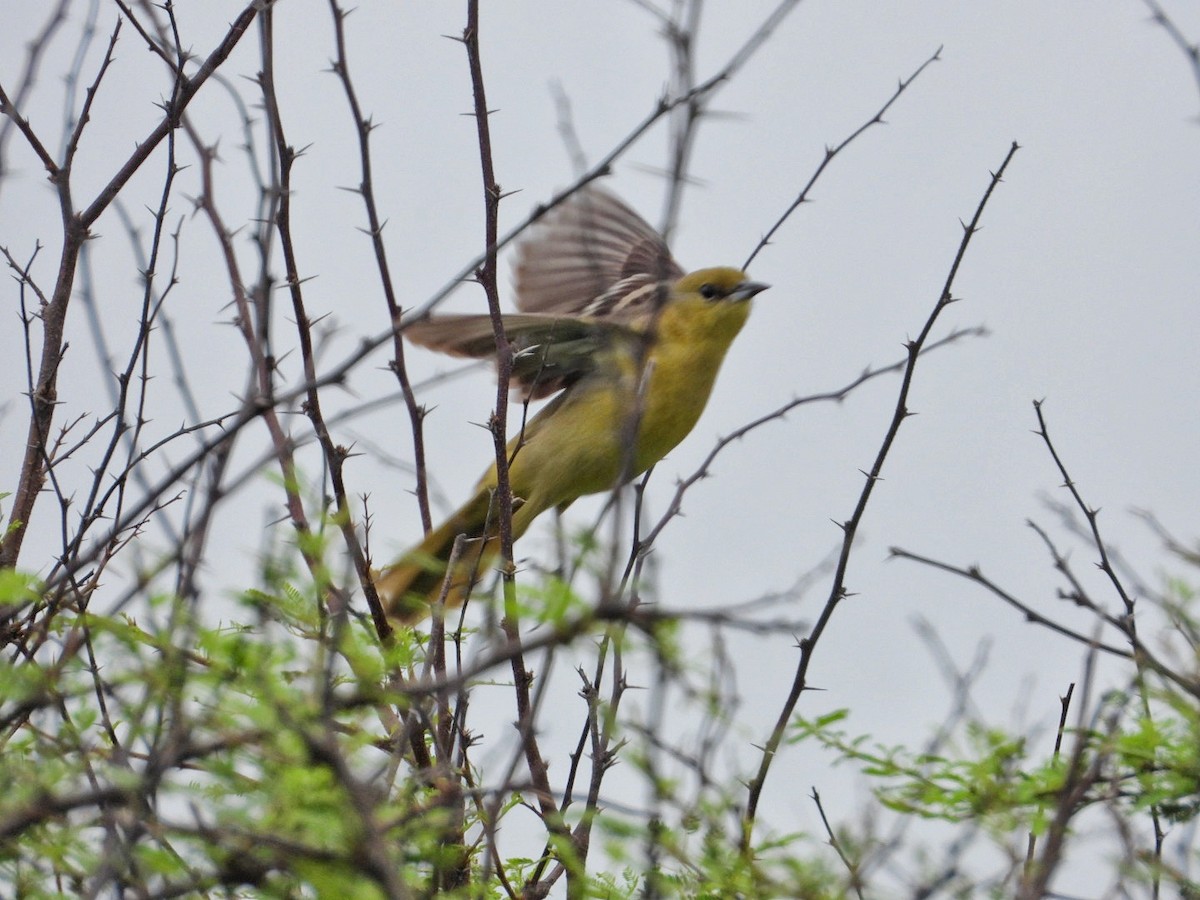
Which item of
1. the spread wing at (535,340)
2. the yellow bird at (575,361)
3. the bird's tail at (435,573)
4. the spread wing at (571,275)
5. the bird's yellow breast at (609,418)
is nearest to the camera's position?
the bird's tail at (435,573)

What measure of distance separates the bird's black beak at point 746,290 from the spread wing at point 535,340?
0.69 metres

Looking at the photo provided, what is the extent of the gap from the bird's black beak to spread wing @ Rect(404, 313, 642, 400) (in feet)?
2.26

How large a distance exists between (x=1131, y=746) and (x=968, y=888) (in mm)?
498

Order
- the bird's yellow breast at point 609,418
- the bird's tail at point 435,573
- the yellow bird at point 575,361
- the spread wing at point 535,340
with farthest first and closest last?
the bird's yellow breast at point 609,418 → the yellow bird at point 575,361 → the spread wing at point 535,340 → the bird's tail at point 435,573

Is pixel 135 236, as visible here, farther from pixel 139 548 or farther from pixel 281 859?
pixel 281 859

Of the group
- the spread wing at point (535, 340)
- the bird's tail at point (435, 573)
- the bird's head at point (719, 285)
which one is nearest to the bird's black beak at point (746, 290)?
the bird's head at point (719, 285)

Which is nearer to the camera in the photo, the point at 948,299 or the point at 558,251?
the point at 948,299

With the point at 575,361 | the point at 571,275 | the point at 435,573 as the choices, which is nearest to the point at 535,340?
the point at 575,361

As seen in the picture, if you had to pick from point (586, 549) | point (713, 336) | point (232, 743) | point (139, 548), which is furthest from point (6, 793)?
point (713, 336)

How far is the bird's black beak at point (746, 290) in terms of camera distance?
613 centimetres

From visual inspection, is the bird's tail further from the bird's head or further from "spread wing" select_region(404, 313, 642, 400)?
the bird's head

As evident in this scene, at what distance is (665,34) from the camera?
2693 mm

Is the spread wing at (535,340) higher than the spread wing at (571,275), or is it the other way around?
the spread wing at (571,275)

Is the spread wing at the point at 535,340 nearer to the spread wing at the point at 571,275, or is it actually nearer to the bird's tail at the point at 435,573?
the spread wing at the point at 571,275
